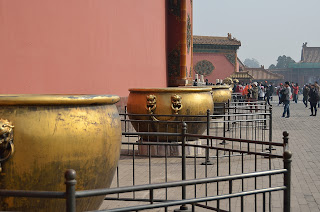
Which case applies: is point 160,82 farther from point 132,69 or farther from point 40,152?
point 40,152

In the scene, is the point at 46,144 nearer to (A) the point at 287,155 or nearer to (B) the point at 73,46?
(A) the point at 287,155

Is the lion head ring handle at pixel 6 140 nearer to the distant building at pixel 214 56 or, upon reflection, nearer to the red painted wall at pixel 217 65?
the distant building at pixel 214 56

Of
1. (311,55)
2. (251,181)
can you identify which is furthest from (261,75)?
(251,181)

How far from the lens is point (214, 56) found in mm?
45219

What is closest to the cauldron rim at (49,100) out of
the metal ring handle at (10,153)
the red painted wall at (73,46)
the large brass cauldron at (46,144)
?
the large brass cauldron at (46,144)

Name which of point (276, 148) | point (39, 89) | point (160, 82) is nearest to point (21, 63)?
point (39, 89)

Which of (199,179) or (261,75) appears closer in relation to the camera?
(199,179)

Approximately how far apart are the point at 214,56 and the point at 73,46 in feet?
123

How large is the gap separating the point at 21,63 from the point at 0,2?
838mm

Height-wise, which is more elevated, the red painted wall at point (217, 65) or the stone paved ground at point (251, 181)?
the red painted wall at point (217, 65)

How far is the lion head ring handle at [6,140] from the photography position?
3.46 meters

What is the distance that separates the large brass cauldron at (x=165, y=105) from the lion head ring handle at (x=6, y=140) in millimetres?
5158

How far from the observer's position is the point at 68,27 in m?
8.24

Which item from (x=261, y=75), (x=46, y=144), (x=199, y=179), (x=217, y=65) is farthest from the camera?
(x=261, y=75)
